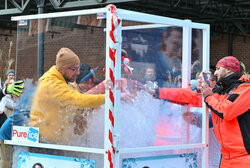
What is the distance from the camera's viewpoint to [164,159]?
377 cm

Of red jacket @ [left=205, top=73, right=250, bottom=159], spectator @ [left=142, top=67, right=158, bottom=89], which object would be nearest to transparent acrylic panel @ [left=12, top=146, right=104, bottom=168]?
spectator @ [left=142, top=67, right=158, bottom=89]

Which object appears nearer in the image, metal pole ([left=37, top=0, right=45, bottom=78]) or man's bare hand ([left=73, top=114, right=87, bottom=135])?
man's bare hand ([left=73, top=114, right=87, bottom=135])

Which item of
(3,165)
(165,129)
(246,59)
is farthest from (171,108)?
(246,59)

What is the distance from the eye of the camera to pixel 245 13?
1928 centimetres

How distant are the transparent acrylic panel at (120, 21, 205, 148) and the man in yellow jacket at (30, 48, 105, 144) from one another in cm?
37

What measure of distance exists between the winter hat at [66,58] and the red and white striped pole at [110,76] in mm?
399

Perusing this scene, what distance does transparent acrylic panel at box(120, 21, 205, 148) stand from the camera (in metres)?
3.56

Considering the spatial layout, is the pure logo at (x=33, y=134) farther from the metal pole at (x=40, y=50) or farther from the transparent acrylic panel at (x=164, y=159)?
the transparent acrylic panel at (x=164, y=159)

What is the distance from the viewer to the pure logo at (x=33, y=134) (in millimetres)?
3820

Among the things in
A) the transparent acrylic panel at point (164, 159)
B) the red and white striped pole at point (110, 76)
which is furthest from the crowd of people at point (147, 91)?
the transparent acrylic panel at point (164, 159)

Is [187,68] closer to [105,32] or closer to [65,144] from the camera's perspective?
[105,32]

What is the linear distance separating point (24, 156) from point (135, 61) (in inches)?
56.4

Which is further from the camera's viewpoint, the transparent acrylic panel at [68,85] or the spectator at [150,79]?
the spectator at [150,79]

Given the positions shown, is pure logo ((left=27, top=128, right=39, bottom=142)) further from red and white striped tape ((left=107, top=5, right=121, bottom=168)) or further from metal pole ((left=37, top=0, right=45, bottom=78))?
red and white striped tape ((left=107, top=5, right=121, bottom=168))
